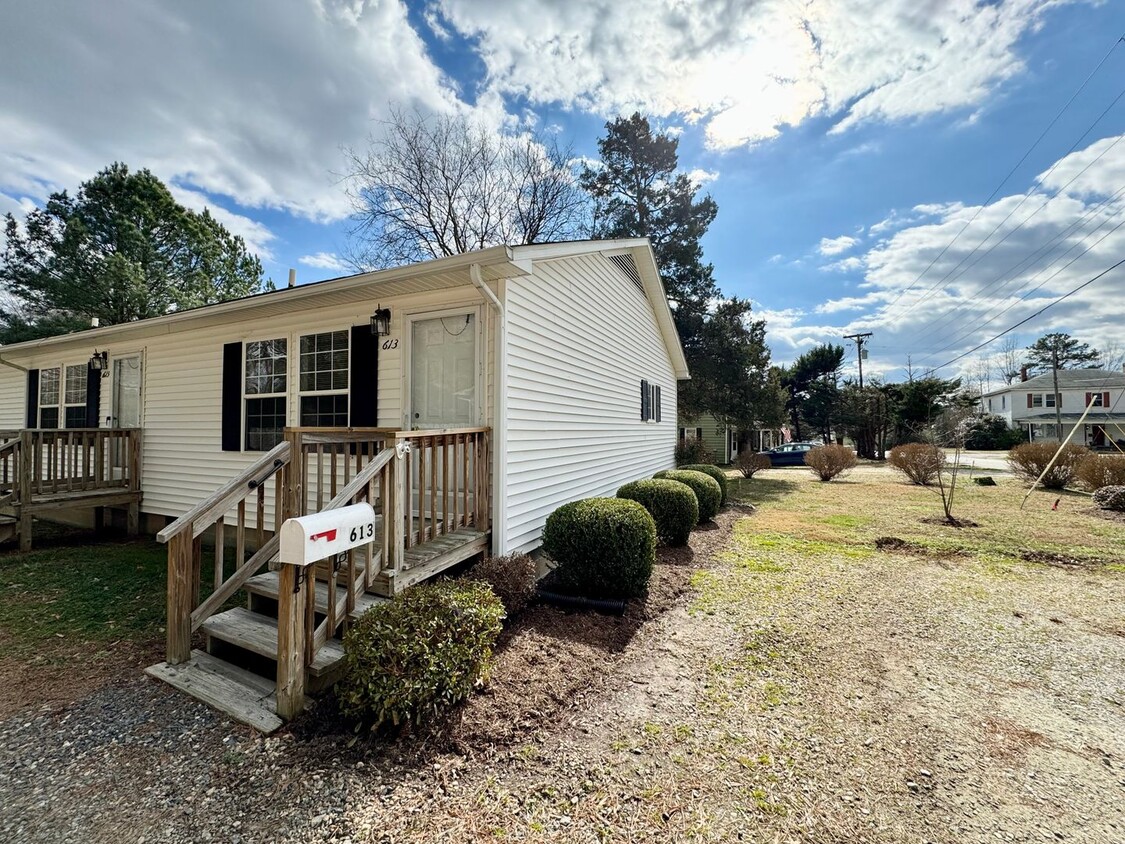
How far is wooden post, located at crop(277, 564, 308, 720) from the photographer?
8.25 ft

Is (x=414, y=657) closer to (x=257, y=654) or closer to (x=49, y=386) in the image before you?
(x=257, y=654)

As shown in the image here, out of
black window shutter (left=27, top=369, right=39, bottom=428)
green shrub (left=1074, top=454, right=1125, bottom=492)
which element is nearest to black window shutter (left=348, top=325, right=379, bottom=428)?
black window shutter (left=27, top=369, right=39, bottom=428)

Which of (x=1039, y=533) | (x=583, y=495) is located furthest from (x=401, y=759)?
(x=1039, y=533)

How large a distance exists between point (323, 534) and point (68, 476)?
7.36 meters

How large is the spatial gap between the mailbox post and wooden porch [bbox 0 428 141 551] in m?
6.65

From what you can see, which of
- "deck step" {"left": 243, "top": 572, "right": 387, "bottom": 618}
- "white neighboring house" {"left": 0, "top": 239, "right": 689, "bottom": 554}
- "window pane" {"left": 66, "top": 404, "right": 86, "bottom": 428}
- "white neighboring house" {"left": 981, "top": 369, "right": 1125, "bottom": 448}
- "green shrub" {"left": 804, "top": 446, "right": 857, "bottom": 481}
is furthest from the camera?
"white neighboring house" {"left": 981, "top": 369, "right": 1125, "bottom": 448}

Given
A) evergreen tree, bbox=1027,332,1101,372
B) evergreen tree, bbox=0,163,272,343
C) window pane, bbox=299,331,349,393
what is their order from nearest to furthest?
window pane, bbox=299,331,349,393 < evergreen tree, bbox=0,163,272,343 < evergreen tree, bbox=1027,332,1101,372

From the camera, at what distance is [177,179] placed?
18578 mm

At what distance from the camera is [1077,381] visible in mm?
37688

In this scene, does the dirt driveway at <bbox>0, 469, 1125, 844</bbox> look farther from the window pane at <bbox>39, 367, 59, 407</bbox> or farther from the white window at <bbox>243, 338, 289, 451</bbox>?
the window pane at <bbox>39, 367, 59, 407</bbox>

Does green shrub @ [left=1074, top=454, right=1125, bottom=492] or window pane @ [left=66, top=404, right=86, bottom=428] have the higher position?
window pane @ [left=66, top=404, right=86, bottom=428]

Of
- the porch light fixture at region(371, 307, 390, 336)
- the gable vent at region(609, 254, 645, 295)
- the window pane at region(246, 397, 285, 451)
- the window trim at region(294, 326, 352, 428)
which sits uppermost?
the gable vent at region(609, 254, 645, 295)

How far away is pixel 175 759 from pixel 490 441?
3.05 m

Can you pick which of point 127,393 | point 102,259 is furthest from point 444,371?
point 102,259
